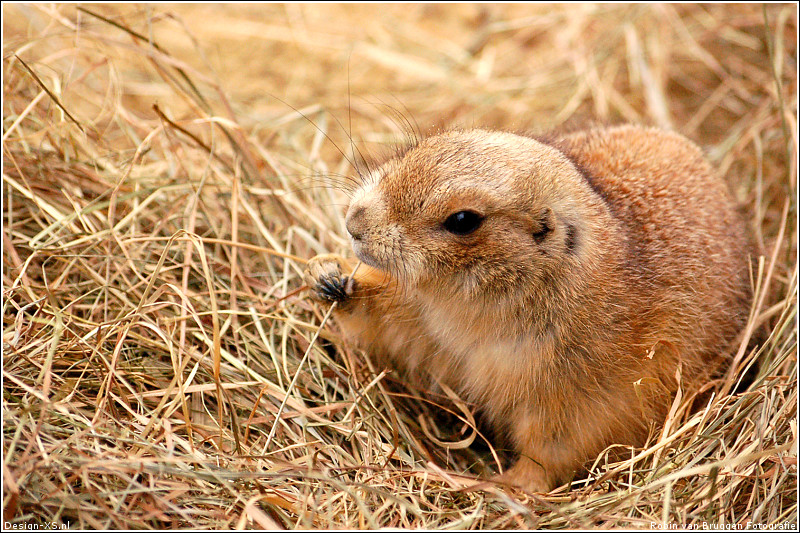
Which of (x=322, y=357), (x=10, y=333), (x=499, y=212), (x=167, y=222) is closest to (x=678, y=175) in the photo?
(x=499, y=212)

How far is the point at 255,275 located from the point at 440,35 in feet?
12.9

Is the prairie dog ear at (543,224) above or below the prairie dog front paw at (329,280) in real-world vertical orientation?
above

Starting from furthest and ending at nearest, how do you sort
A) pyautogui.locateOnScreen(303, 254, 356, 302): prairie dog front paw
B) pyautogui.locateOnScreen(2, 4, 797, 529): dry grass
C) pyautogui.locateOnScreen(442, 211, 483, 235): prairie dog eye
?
pyautogui.locateOnScreen(303, 254, 356, 302): prairie dog front paw
pyautogui.locateOnScreen(442, 211, 483, 235): prairie dog eye
pyautogui.locateOnScreen(2, 4, 797, 529): dry grass

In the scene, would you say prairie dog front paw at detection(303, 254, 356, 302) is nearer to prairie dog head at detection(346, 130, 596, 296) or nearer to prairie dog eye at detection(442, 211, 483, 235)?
prairie dog head at detection(346, 130, 596, 296)

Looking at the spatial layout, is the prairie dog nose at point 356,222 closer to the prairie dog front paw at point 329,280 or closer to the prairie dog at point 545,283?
the prairie dog at point 545,283

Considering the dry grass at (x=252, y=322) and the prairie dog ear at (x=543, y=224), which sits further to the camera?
the prairie dog ear at (x=543, y=224)

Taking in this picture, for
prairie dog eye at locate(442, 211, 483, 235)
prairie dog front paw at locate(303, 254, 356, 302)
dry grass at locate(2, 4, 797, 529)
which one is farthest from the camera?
prairie dog front paw at locate(303, 254, 356, 302)

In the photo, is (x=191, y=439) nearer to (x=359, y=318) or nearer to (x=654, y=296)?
(x=359, y=318)

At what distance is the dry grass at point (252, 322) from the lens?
2836 millimetres

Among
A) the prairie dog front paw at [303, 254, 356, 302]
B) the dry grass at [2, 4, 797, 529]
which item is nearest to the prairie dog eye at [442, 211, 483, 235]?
the prairie dog front paw at [303, 254, 356, 302]

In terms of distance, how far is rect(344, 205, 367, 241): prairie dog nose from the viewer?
3.01 meters

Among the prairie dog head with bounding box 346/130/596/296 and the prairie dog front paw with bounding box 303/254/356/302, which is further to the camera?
the prairie dog front paw with bounding box 303/254/356/302

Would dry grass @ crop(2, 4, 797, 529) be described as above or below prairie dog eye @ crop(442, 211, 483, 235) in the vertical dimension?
below

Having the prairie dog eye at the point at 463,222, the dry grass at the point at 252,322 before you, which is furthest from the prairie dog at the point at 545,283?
the dry grass at the point at 252,322
